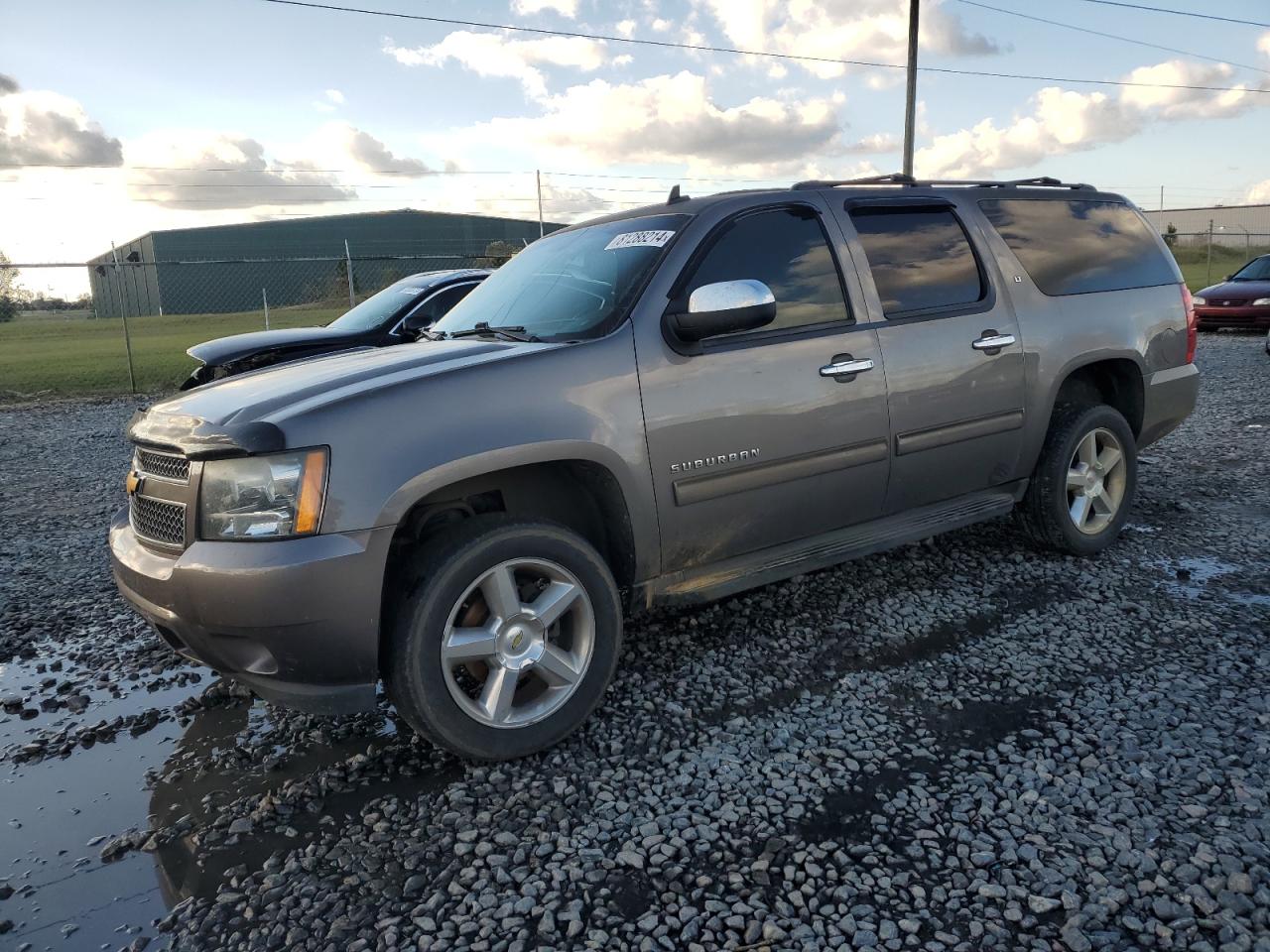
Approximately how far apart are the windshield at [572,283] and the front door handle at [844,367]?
83cm

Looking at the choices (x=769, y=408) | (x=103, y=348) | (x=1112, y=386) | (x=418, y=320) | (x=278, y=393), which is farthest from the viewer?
(x=103, y=348)

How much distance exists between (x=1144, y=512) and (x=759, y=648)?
3272 mm

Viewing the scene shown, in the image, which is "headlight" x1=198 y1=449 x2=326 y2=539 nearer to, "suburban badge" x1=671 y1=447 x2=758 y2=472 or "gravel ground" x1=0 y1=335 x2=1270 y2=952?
"gravel ground" x1=0 y1=335 x2=1270 y2=952

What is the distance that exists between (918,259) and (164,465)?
3.25m

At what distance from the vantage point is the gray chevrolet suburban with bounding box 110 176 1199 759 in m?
2.78

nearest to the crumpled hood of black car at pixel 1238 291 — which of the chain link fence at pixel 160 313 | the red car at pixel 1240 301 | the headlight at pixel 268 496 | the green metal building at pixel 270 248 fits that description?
the red car at pixel 1240 301

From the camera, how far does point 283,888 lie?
8.15 ft

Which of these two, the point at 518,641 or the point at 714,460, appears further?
the point at 714,460

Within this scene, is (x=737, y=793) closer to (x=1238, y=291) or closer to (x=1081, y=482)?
(x=1081, y=482)

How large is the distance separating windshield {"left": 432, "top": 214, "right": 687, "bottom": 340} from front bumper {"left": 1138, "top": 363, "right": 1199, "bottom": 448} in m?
3.01

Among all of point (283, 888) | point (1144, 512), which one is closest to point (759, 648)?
point (283, 888)

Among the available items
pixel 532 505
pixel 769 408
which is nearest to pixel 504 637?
pixel 532 505

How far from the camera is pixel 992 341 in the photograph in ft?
14.0

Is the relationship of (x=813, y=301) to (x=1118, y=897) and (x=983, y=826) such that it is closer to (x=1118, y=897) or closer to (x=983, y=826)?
(x=983, y=826)
